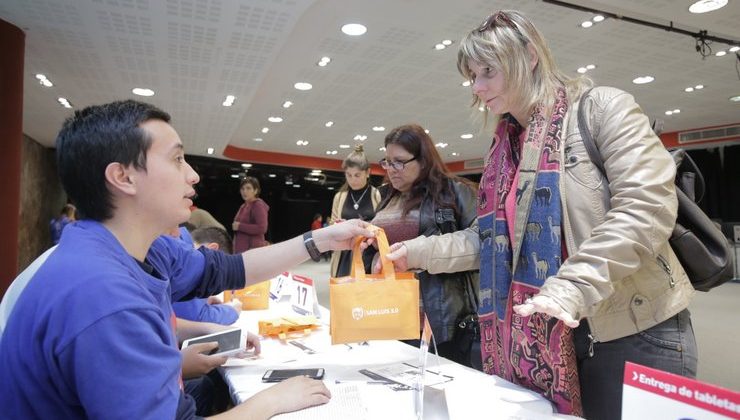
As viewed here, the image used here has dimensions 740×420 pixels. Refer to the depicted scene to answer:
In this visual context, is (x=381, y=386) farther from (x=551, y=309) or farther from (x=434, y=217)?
(x=434, y=217)

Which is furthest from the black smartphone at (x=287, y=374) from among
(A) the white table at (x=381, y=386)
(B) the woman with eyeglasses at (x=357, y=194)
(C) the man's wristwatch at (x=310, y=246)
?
(B) the woman with eyeglasses at (x=357, y=194)

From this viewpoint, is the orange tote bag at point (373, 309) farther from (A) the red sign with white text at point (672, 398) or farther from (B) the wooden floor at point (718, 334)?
(B) the wooden floor at point (718, 334)

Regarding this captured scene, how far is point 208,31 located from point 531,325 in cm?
429

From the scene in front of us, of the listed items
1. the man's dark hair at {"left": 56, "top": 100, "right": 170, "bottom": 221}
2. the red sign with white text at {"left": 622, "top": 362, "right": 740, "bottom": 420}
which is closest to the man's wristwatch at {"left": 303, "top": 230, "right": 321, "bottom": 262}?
the man's dark hair at {"left": 56, "top": 100, "right": 170, "bottom": 221}

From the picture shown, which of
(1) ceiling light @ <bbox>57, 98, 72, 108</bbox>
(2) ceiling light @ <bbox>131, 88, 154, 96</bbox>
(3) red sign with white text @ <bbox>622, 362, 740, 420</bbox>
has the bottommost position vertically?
(3) red sign with white text @ <bbox>622, 362, 740, 420</bbox>

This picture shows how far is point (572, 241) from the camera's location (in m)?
1.19

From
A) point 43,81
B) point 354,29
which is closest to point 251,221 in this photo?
point 354,29

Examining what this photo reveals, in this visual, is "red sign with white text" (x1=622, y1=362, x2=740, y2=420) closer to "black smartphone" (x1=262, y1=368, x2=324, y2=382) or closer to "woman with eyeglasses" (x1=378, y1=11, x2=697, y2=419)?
"woman with eyeglasses" (x1=378, y1=11, x2=697, y2=419)

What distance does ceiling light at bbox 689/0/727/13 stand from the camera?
4.12 metres

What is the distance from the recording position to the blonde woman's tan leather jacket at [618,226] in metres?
1.02

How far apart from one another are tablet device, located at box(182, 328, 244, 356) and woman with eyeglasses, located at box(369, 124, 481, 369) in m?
0.73

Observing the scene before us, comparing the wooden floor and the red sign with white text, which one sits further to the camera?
Answer: the wooden floor

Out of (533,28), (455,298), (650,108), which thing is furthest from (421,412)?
(650,108)

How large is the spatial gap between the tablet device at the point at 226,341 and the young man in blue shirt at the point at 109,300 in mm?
421
